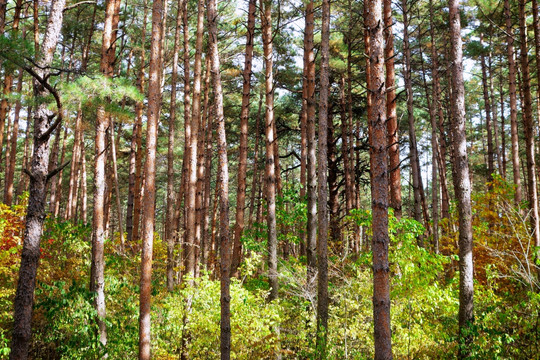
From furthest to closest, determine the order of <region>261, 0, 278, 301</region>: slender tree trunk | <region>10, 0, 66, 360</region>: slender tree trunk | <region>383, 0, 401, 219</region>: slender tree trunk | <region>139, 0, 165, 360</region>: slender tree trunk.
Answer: <region>261, 0, 278, 301</region>: slender tree trunk < <region>383, 0, 401, 219</region>: slender tree trunk < <region>139, 0, 165, 360</region>: slender tree trunk < <region>10, 0, 66, 360</region>: slender tree trunk

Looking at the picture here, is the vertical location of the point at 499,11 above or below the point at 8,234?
above

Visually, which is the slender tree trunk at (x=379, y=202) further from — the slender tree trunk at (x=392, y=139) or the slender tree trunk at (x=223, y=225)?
the slender tree trunk at (x=223, y=225)

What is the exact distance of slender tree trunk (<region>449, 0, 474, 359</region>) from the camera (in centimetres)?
734

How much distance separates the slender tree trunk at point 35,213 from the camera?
6.18m

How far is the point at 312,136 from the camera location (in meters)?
10.5

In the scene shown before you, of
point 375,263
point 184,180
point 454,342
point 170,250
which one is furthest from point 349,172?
point 375,263

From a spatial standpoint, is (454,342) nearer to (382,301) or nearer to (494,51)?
(382,301)

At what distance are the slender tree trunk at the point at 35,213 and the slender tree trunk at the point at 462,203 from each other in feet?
24.0

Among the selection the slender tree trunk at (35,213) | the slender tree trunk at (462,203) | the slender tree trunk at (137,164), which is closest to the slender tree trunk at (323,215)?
the slender tree trunk at (462,203)

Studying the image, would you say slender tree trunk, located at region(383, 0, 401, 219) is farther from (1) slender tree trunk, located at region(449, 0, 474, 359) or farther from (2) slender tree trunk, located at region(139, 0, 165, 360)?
(2) slender tree trunk, located at region(139, 0, 165, 360)

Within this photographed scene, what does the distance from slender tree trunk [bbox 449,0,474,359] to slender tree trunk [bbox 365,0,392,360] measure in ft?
7.50

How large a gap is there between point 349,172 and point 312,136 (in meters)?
7.19

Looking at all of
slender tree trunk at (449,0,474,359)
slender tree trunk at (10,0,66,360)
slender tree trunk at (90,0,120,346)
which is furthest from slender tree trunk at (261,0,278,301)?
slender tree trunk at (10,0,66,360)

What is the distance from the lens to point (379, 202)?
5.92m
